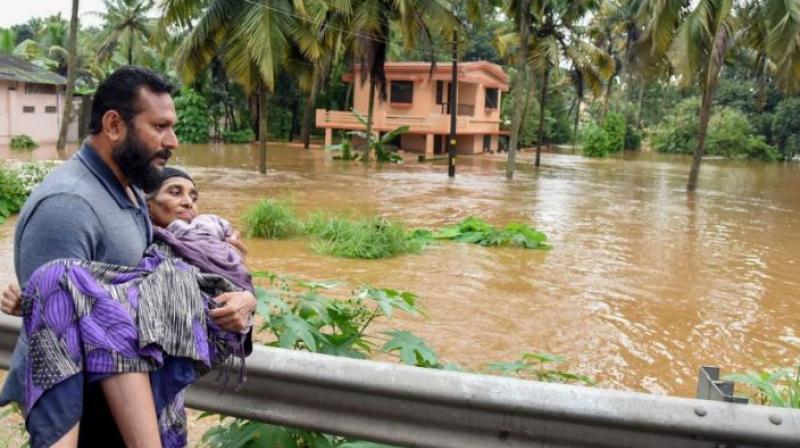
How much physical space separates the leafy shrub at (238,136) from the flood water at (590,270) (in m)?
16.7

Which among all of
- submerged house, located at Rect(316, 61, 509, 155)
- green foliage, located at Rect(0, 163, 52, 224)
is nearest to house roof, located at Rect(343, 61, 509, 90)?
submerged house, located at Rect(316, 61, 509, 155)

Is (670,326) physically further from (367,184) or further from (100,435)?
(367,184)

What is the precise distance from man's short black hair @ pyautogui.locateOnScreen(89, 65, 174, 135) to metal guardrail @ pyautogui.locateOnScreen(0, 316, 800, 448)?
3.06 ft

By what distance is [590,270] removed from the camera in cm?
1055

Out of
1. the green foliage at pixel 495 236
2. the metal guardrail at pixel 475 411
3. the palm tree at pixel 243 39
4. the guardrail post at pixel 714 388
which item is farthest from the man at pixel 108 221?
the palm tree at pixel 243 39

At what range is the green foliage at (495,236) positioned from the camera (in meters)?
12.0

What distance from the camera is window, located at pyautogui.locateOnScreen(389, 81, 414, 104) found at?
35750 millimetres

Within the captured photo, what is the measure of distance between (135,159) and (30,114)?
1340 inches

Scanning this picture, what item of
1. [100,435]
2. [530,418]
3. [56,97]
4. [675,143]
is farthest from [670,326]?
[675,143]

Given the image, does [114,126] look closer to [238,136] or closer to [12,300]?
[12,300]

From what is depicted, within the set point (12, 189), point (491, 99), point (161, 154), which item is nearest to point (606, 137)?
point (491, 99)

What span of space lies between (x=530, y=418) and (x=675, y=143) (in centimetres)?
4766

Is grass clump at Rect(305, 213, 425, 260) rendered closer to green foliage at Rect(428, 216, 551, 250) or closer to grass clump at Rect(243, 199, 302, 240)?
grass clump at Rect(243, 199, 302, 240)

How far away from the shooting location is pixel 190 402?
2635 mm
